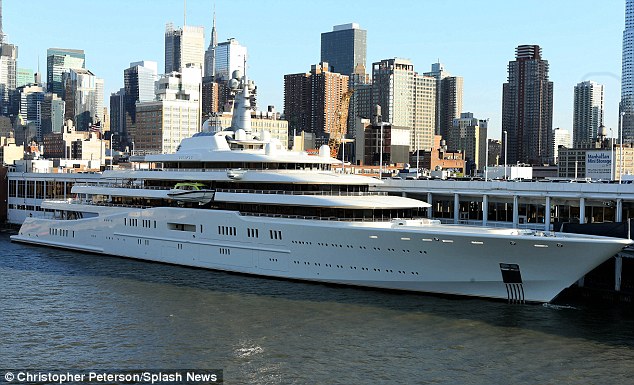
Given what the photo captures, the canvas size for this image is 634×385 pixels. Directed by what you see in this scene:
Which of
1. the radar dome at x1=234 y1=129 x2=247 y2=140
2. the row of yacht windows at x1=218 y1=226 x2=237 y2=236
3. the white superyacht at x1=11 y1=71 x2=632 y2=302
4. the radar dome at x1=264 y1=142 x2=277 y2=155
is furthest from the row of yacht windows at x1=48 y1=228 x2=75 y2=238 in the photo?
the radar dome at x1=264 y1=142 x2=277 y2=155

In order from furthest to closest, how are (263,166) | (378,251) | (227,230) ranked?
(263,166) < (227,230) < (378,251)

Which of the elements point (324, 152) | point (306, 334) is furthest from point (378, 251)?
point (324, 152)

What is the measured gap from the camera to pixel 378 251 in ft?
107

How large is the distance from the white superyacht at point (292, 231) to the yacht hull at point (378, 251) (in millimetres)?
50

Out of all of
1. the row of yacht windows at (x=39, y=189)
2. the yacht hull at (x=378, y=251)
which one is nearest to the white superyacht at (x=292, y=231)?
the yacht hull at (x=378, y=251)

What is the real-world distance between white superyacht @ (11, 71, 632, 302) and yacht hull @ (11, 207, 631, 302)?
50mm

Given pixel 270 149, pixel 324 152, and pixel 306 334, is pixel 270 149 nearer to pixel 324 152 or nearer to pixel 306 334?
pixel 324 152

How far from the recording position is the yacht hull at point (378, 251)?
96.6ft

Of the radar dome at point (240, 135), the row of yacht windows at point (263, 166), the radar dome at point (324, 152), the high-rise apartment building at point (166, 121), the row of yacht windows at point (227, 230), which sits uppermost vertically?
the high-rise apartment building at point (166, 121)

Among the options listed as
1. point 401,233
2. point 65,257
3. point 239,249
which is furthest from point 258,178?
point 65,257

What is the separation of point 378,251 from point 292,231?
14.8 ft

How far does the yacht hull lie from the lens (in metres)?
29.4

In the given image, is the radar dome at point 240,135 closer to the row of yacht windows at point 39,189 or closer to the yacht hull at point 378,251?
the yacht hull at point 378,251

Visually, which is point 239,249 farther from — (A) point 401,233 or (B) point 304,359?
(B) point 304,359
